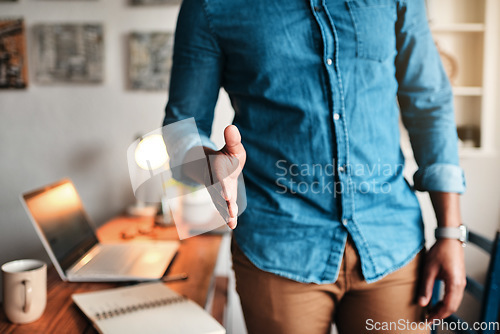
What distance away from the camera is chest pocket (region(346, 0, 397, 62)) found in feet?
2.11

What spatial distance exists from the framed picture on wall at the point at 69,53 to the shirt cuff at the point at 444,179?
1432 mm

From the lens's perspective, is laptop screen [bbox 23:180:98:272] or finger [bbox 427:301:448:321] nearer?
finger [bbox 427:301:448:321]

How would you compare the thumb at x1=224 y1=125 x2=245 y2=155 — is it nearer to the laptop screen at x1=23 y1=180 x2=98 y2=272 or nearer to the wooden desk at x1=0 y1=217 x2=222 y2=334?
the wooden desk at x1=0 y1=217 x2=222 y2=334

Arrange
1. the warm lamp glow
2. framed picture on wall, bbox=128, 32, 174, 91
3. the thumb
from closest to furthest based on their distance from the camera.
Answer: the thumb, the warm lamp glow, framed picture on wall, bbox=128, 32, 174, 91

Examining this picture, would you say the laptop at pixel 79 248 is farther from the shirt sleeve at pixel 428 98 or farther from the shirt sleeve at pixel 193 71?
the shirt sleeve at pixel 428 98

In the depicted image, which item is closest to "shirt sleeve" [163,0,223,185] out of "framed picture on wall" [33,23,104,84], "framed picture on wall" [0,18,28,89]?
"framed picture on wall" [33,23,104,84]

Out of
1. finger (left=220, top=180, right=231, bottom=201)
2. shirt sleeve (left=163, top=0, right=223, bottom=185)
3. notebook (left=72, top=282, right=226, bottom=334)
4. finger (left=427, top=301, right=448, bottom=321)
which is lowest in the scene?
notebook (left=72, top=282, right=226, bottom=334)

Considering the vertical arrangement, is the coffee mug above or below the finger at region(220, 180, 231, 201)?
below

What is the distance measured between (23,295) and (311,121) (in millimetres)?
599

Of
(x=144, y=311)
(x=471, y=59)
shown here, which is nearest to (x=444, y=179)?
(x=144, y=311)

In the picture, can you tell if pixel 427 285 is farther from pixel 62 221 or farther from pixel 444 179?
pixel 62 221

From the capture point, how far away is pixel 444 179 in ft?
2.27

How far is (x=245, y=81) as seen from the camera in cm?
66

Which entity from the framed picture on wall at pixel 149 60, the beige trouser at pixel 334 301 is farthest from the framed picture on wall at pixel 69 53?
the beige trouser at pixel 334 301
